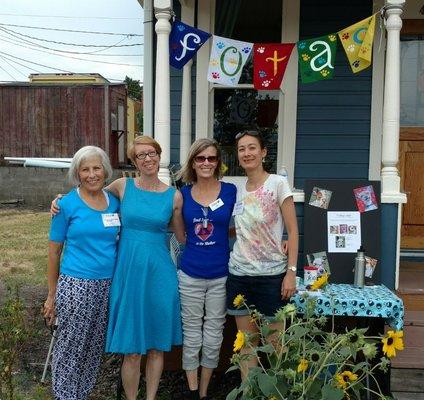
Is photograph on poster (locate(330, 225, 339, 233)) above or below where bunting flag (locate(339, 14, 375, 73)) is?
below

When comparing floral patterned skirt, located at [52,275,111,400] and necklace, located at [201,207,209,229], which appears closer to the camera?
floral patterned skirt, located at [52,275,111,400]

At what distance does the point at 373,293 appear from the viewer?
3287 millimetres

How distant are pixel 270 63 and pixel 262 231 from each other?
195cm

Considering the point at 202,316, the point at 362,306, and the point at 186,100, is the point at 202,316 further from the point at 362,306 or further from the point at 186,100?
the point at 186,100

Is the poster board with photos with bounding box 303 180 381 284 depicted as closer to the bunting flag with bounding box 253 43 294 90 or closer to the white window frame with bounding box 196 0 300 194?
the bunting flag with bounding box 253 43 294 90

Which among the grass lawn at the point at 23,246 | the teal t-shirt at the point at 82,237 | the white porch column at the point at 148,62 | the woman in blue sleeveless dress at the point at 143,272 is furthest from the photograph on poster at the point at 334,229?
the grass lawn at the point at 23,246

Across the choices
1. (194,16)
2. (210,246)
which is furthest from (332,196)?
(194,16)

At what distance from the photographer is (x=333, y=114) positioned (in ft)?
16.5

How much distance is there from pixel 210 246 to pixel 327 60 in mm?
→ 1996

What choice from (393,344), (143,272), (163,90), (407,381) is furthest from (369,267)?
(163,90)

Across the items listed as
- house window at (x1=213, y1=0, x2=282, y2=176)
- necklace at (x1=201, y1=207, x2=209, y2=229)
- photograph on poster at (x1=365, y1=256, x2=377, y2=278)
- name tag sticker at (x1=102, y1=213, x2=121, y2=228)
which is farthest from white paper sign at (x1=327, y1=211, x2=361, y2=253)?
name tag sticker at (x1=102, y1=213, x2=121, y2=228)

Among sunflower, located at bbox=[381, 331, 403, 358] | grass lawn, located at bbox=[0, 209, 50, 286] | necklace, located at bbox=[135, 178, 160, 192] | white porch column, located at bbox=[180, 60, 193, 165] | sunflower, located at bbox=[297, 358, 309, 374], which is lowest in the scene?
grass lawn, located at bbox=[0, 209, 50, 286]

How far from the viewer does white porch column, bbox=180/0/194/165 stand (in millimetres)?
4926

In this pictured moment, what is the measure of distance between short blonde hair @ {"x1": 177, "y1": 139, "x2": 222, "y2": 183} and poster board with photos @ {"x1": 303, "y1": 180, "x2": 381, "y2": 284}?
1.17 meters
